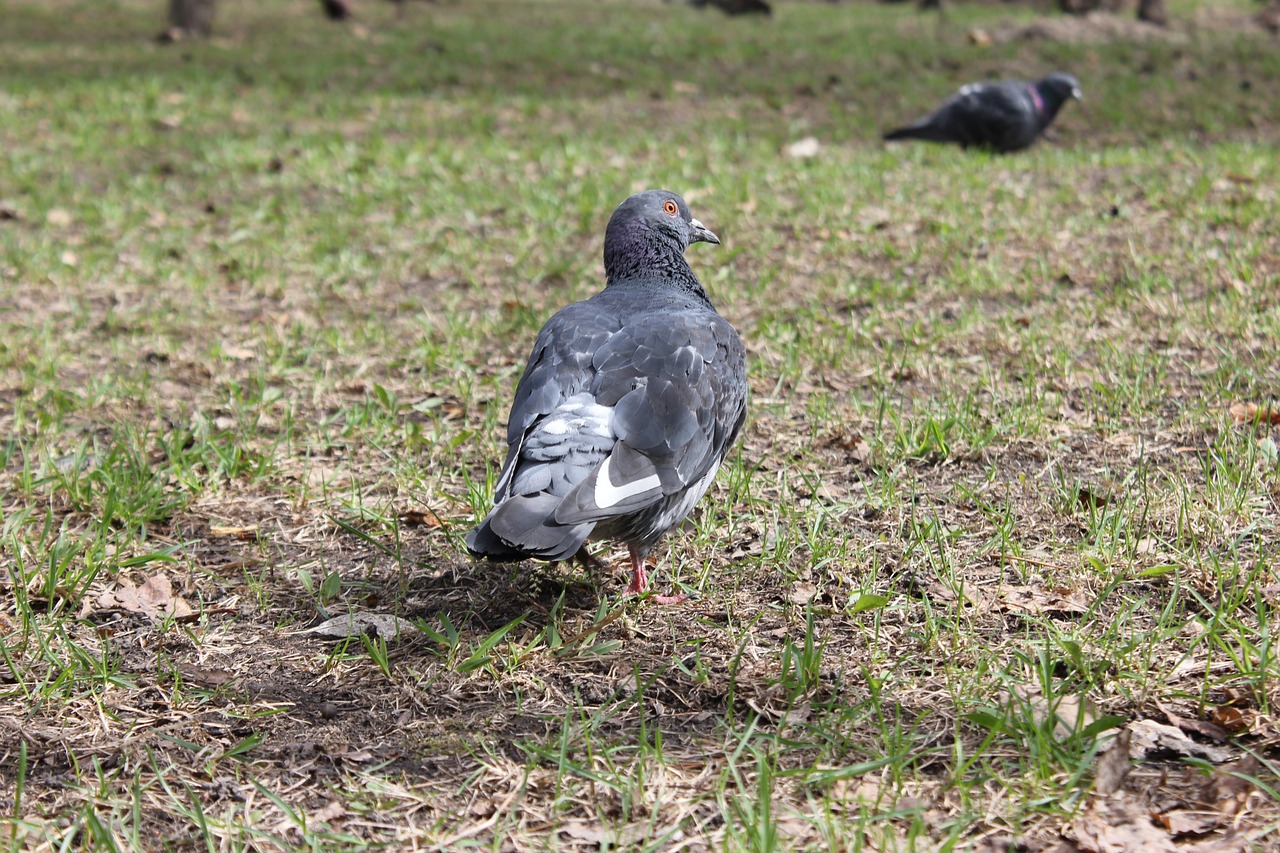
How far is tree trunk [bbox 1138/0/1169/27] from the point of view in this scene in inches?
584

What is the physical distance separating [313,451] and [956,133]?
6.50m

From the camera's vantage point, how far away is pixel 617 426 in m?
3.10

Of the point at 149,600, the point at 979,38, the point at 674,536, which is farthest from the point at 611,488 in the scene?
the point at 979,38

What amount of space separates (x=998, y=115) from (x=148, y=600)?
7435 millimetres

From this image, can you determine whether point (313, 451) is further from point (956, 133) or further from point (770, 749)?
point (956, 133)

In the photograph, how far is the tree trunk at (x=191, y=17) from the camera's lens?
14852 mm

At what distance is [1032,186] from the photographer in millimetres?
7793

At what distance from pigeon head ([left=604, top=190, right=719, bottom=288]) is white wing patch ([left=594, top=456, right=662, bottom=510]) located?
127 centimetres

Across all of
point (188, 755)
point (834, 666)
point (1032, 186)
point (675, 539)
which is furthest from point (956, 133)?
point (188, 755)

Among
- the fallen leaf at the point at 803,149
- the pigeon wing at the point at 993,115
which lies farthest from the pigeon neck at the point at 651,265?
the pigeon wing at the point at 993,115

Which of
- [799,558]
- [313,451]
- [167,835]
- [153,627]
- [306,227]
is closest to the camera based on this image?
[167,835]

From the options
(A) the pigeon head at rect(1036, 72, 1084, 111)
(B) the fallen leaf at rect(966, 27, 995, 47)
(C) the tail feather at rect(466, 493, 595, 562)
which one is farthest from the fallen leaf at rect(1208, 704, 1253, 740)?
(B) the fallen leaf at rect(966, 27, 995, 47)

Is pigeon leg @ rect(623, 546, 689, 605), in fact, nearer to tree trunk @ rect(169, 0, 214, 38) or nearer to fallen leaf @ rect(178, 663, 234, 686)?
fallen leaf @ rect(178, 663, 234, 686)

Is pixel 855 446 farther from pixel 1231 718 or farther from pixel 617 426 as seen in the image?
pixel 1231 718
